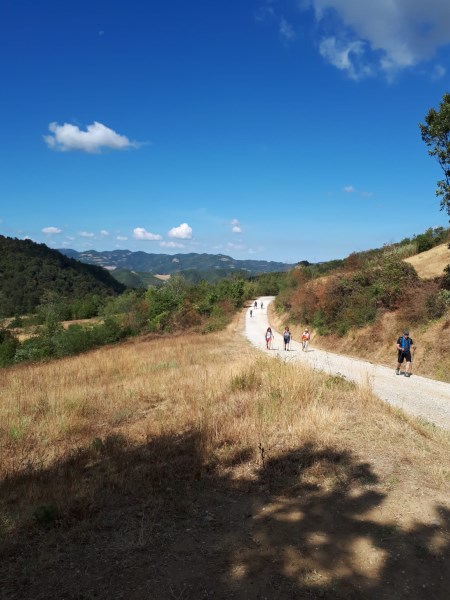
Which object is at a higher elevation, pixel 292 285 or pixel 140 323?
pixel 292 285

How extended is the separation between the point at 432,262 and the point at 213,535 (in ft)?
84.7

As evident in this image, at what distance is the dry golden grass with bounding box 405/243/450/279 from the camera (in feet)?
74.5

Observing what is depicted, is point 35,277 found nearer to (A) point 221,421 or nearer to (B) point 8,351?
(B) point 8,351

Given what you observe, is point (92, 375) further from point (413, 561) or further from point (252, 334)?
point (252, 334)

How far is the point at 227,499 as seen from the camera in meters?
4.43

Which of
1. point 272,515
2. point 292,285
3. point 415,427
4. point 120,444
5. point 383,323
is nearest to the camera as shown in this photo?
point 272,515

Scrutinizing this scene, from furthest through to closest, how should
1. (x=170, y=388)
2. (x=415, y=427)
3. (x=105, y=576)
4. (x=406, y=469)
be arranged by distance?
(x=170, y=388), (x=415, y=427), (x=406, y=469), (x=105, y=576)

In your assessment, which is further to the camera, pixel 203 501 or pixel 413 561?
pixel 203 501

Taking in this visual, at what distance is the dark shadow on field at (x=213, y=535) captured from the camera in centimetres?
300

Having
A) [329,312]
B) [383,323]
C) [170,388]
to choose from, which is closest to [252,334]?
[329,312]

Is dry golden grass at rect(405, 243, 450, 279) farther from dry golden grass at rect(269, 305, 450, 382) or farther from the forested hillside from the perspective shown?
the forested hillside

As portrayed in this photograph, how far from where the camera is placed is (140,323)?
3938 cm

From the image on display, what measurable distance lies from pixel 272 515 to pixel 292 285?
44.4m

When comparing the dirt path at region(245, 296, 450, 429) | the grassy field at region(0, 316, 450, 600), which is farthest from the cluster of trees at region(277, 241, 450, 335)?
the grassy field at region(0, 316, 450, 600)
